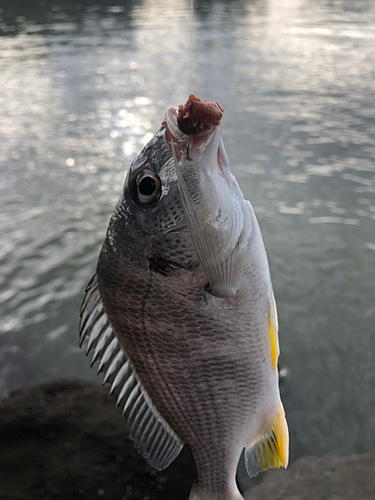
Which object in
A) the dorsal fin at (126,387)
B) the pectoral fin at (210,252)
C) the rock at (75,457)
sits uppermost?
the pectoral fin at (210,252)

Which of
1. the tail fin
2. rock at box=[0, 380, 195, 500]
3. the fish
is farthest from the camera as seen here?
rock at box=[0, 380, 195, 500]

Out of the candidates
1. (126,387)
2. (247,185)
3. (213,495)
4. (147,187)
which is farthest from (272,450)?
(247,185)

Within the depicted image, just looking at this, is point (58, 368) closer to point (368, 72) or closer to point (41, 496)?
point (41, 496)

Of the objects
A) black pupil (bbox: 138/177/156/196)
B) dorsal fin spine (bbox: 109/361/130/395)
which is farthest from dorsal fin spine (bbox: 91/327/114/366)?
black pupil (bbox: 138/177/156/196)

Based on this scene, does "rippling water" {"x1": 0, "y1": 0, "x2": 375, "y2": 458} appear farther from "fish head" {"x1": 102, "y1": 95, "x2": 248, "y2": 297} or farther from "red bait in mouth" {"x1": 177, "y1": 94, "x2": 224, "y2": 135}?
"red bait in mouth" {"x1": 177, "y1": 94, "x2": 224, "y2": 135}

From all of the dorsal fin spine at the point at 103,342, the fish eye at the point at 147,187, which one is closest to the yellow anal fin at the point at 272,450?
the dorsal fin spine at the point at 103,342

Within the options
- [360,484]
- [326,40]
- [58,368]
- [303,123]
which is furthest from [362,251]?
[326,40]

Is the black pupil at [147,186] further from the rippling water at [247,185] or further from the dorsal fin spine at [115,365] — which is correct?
the rippling water at [247,185]

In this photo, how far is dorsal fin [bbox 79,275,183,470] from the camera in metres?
1.67

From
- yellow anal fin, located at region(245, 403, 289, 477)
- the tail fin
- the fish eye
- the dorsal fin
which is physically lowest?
the tail fin

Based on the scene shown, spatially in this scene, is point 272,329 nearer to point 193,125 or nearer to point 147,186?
point 147,186

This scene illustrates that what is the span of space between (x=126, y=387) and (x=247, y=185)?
4694mm

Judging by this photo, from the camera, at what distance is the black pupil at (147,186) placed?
1.45 m

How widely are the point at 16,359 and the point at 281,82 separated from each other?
9.99 m
